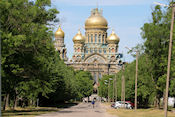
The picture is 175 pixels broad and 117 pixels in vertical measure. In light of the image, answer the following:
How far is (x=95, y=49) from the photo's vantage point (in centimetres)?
19538

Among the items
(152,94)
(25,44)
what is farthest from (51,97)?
(25,44)

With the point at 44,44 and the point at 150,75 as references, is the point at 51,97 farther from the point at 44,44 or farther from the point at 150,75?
the point at 44,44

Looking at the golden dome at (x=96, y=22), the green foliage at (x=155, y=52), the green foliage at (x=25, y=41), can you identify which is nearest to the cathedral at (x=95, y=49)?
the golden dome at (x=96, y=22)

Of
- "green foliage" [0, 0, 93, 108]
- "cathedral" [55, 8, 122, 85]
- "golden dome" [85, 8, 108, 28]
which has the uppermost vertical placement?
A: "golden dome" [85, 8, 108, 28]

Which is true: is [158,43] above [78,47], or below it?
below

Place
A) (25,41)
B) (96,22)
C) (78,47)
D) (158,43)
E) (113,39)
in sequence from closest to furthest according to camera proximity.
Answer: (25,41) → (158,43) → (113,39) → (96,22) → (78,47)

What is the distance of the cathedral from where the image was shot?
193 meters

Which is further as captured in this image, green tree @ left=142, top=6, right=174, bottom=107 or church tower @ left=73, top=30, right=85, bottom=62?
church tower @ left=73, top=30, right=85, bottom=62

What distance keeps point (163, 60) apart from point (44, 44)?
14263 mm

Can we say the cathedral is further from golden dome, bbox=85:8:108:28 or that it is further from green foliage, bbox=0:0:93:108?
green foliage, bbox=0:0:93:108

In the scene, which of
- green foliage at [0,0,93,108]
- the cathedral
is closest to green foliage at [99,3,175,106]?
green foliage at [0,0,93,108]

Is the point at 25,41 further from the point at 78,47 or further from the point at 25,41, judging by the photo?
the point at 78,47

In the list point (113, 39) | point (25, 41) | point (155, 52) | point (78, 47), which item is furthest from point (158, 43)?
point (78, 47)

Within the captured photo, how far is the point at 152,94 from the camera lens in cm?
4662
